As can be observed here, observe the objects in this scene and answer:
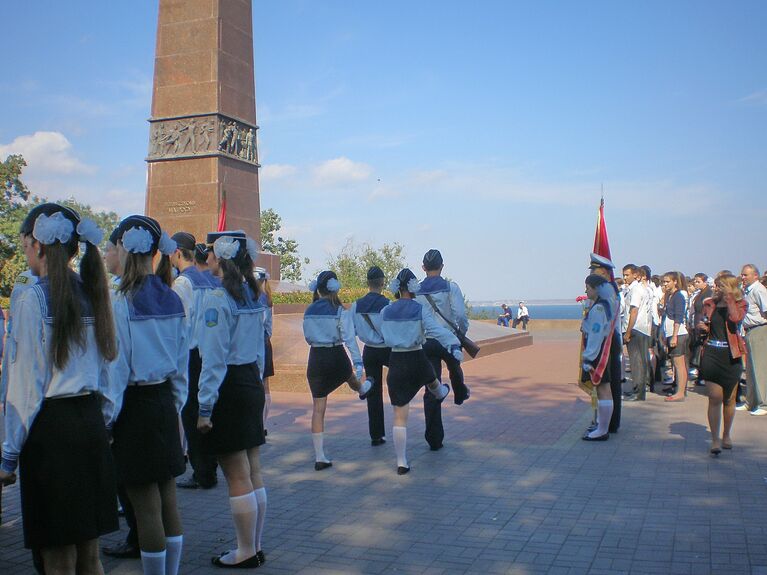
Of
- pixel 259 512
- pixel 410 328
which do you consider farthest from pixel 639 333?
pixel 259 512

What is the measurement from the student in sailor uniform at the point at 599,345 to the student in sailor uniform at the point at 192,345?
411cm

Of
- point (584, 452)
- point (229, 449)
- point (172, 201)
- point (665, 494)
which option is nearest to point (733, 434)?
point (584, 452)

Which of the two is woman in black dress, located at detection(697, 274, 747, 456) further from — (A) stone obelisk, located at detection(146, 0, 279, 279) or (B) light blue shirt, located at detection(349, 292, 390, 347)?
(A) stone obelisk, located at detection(146, 0, 279, 279)

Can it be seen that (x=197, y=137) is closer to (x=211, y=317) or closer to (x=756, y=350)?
(x=756, y=350)

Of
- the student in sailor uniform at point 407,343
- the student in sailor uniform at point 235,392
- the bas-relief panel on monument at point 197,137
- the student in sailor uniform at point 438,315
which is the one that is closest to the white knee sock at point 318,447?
the student in sailor uniform at point 407,343

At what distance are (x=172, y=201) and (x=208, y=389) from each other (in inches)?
528

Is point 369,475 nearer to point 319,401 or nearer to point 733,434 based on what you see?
point 319,401

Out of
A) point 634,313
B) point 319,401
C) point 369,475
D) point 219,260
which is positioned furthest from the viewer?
point 634,313

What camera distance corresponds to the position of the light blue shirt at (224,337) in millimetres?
4598

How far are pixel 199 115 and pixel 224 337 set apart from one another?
42.8 ft

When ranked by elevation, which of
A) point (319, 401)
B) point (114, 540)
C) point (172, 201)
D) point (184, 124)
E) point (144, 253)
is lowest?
point (114, 540)

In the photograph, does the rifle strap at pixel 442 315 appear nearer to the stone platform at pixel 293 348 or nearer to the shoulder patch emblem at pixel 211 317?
the shoulder patch emblem at pixel 211 317

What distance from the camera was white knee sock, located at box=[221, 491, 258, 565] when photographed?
4.73 meters

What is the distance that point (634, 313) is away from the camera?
38.6ft
